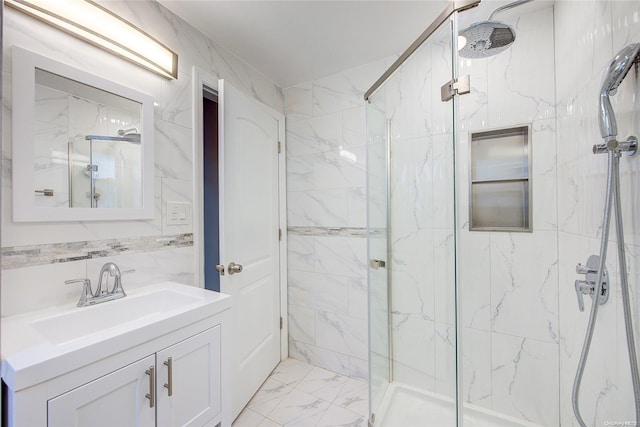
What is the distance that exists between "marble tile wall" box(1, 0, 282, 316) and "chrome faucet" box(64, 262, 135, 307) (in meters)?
0.05

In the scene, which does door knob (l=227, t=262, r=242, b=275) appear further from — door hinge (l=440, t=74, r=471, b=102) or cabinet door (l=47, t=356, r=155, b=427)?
door hinge (l=440, t=74, r=471, b=102)


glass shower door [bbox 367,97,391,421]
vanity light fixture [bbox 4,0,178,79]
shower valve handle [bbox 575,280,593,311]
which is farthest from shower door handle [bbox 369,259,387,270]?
vanity light fixture [bbox 4,0,178,79]

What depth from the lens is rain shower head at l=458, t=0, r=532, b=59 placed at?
121 cm

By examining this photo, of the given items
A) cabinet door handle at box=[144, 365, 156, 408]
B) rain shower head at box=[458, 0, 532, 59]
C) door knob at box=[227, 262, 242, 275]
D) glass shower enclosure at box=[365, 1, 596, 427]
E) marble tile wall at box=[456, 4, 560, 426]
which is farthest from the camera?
door knob at box=[227, 262, 242, 275]

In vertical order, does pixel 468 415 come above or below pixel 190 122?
below

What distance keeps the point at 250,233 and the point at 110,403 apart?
1.13 m

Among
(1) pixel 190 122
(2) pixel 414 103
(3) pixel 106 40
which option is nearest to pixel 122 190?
(1) pixel 190 122

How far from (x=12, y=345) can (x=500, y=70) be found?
2415mm

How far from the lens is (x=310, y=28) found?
5.34ft

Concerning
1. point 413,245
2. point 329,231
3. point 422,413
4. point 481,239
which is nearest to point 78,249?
point 329,231

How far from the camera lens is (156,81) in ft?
4.58

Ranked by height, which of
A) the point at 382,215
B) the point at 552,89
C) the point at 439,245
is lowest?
the point at 439,245

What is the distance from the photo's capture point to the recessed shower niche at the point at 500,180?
1.55 meters

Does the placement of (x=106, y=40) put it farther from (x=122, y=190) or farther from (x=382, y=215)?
(x=382, y=215)
